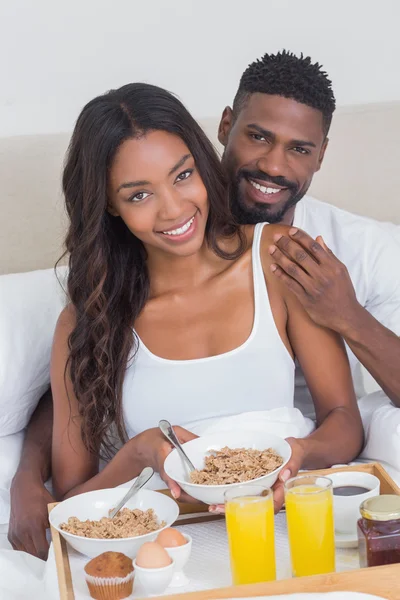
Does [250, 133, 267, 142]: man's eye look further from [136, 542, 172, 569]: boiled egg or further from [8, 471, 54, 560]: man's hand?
[136, 542, 172, 569]: boiled egg

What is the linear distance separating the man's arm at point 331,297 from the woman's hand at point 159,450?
0.40m

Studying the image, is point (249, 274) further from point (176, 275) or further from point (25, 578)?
point (25, 578)

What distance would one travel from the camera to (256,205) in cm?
214

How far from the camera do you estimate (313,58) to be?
2721mm

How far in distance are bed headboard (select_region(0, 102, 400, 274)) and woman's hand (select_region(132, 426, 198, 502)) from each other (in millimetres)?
968

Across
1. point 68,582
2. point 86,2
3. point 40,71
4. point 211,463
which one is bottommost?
point 68,582

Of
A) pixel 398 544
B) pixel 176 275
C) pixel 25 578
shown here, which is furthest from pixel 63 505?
pixel 176 275

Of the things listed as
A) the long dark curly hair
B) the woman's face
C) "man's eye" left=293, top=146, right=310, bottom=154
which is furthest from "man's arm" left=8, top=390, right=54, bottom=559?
"man's eye" left=293, top=146, right=310, bottom=154

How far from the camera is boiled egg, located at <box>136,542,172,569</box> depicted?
3.76 ft

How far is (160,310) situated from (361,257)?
1.95ft

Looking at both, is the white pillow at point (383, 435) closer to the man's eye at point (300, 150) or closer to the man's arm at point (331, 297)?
the man's arm at point (331, 297)

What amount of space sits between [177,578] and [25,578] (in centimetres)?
52

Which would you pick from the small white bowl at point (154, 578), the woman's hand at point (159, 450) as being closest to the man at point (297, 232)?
the woman's hand at point (159, 450)

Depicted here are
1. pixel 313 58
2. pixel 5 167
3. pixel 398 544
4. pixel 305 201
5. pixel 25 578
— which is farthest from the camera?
pixel 313 58
